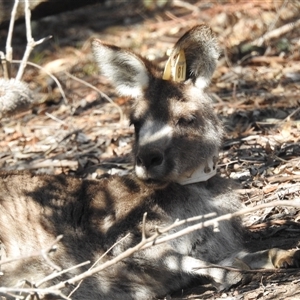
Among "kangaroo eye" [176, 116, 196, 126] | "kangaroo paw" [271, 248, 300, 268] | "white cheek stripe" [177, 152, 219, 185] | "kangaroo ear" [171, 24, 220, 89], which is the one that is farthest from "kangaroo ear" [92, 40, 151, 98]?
"kangaroo paw" [271, 248, 300, 268]

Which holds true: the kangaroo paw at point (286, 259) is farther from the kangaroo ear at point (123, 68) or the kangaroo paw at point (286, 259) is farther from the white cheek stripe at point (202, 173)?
the kangaroo ear at point (123, 68)

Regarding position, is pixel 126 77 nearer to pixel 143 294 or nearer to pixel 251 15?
pixel 143 294

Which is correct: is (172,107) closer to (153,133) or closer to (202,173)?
(153,133)

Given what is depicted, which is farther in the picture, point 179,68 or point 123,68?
point 123,68

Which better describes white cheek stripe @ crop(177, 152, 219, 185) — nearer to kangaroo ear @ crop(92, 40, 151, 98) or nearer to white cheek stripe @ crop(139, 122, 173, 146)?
white cheek stripe @ crop(139, 122, 173, 146)

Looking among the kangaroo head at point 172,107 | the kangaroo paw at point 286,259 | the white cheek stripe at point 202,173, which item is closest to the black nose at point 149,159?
the kangaroo head at point 172,107

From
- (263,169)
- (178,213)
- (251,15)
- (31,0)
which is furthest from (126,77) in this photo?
(251,15)

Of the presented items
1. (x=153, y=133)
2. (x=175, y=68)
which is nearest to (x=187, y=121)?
(x=153, y=133)

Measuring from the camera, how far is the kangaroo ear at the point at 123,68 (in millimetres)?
5078

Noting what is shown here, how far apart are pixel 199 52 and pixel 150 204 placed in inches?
42.1

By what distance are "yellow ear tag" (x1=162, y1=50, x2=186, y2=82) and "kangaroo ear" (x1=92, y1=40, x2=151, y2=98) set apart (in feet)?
0.54

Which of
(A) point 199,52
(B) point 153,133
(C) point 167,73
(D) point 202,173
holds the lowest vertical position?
(D) point 202,173

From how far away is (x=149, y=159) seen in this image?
4473 millimetres

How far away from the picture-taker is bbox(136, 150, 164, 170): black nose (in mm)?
4477
